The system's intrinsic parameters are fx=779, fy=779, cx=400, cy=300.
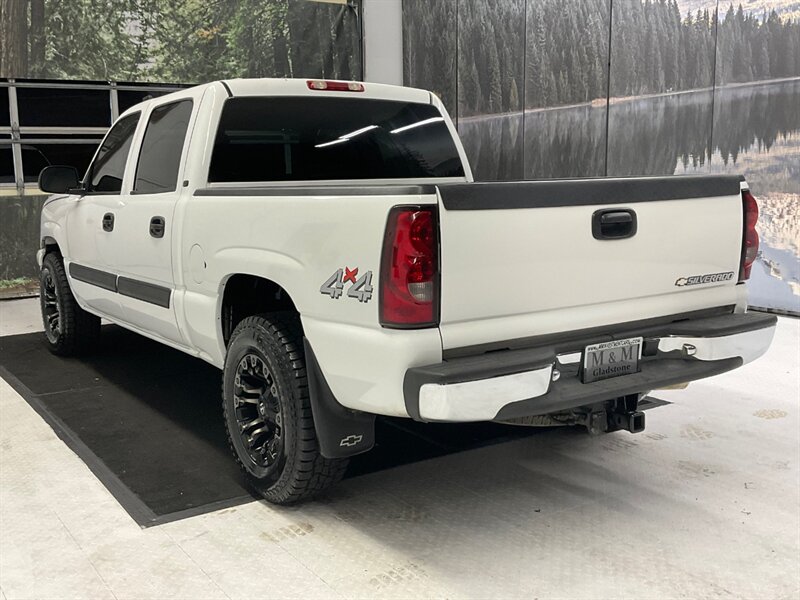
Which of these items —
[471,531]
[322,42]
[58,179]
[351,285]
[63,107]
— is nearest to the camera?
[351,285]

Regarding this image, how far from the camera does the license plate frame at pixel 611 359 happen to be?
2695 millimetres

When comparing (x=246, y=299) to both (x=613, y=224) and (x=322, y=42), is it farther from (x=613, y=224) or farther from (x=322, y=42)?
(x=322, y=42)

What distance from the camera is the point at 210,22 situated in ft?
34.4

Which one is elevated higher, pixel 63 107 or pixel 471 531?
pixel 63 107

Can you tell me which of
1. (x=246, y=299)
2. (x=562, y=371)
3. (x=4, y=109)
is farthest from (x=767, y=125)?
(x=4, y=109)

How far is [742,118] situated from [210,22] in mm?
6985

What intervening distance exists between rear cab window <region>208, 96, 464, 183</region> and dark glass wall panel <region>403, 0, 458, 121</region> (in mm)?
6928

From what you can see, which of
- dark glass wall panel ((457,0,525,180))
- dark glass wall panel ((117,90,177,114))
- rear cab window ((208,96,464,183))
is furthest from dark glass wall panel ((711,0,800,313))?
dark glass wall panel ((117,90,177,114))

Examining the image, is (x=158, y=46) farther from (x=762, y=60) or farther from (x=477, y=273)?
(x=477, y=273)

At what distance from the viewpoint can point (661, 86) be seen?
7.50 metres

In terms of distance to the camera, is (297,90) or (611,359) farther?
(297,90)

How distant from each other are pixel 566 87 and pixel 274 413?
6.76 m

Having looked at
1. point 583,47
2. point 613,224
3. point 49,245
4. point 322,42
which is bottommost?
point 49,245

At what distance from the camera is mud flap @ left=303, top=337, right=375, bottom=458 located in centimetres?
278
